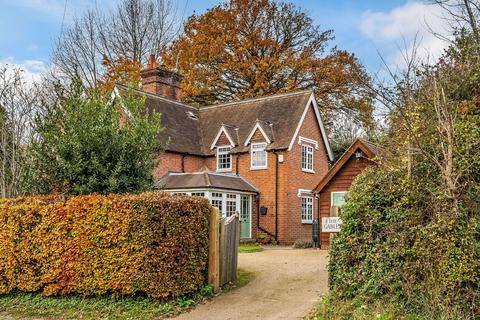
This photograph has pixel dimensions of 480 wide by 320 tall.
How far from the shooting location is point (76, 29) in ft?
109

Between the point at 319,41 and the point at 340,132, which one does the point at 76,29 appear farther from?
the point at 340,132

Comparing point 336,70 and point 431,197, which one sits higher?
point 336,70

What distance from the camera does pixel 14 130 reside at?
15797mm

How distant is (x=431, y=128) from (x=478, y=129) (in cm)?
76

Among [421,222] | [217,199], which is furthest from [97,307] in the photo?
[217,199]

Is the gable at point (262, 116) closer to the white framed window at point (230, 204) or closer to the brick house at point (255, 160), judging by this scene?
the brick house at point (255, 160)

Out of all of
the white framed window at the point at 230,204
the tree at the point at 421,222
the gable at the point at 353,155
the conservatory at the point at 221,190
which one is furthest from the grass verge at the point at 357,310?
the white framed window at the point at 230,204

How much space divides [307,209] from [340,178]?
644cm

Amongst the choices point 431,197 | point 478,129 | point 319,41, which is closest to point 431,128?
point 478,129

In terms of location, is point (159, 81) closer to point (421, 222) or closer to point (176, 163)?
point (176, 163)

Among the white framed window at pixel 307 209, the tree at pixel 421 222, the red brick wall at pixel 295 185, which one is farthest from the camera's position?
the white framed window at pixel 307 209

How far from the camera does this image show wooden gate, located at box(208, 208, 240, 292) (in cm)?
1041

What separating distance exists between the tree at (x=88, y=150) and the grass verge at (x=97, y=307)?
295cm

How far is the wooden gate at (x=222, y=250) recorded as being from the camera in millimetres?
10414
